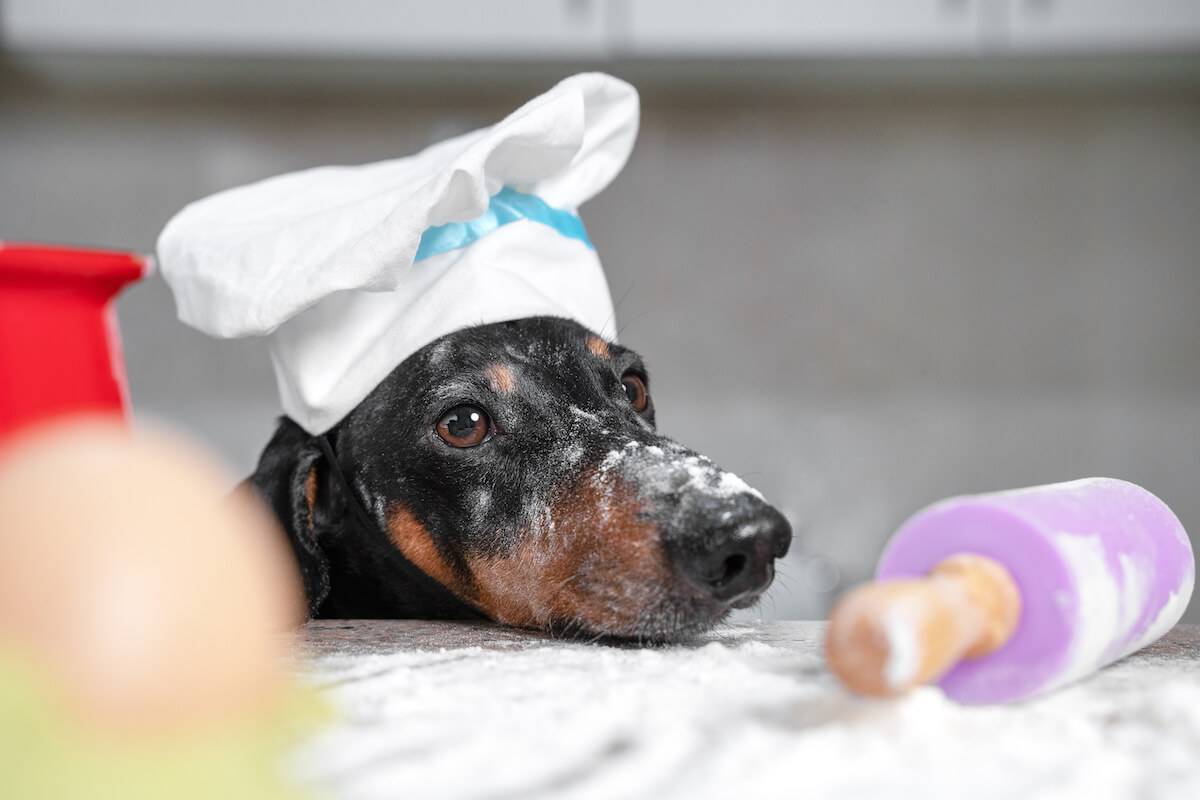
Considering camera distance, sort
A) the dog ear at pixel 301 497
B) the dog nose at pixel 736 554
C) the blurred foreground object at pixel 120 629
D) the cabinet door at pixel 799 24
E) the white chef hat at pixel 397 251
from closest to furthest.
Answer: the blurred foreground object at pixel 120 629 → the dog nose at pixel 736 554 → the white chef hat at pixel 397 251 → the dog ear at pixel 301 497 → the cabinet door at pixel 799 24

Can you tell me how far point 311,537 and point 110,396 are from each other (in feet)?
3.24

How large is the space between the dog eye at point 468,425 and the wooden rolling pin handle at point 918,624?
860 mm

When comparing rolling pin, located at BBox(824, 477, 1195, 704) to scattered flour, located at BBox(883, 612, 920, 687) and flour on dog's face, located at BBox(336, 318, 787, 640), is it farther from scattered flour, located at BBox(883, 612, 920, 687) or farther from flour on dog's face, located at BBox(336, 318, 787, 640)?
flour on dog's face, located at BBox(336, 318, 787, 640)

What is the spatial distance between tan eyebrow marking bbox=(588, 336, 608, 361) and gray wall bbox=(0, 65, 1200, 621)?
2.24 m

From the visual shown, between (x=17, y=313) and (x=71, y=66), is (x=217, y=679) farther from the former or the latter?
(x=71, y=66)

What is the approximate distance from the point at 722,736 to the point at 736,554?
43 cm

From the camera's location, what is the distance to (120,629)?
0.55 metres

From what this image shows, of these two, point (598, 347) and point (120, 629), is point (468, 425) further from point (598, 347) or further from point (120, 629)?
point (120, 629)

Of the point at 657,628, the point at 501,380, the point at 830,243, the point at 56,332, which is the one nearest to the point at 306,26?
the point at 830,243

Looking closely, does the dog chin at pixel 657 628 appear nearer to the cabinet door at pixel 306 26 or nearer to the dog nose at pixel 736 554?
the dog nose at pixel 736 554

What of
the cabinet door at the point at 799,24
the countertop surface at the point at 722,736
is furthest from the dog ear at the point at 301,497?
the cabinet door at the point at 799,24

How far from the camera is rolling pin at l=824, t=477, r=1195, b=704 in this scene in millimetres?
651

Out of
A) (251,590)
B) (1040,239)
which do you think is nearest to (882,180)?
(1040,239)

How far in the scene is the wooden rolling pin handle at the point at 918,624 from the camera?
63 centimetres
